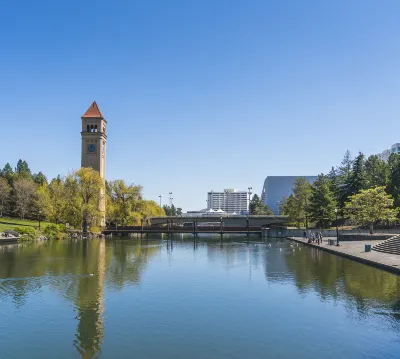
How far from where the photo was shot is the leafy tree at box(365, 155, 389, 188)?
8012 cm

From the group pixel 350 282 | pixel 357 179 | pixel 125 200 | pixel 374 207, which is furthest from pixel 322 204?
pixel 350 282

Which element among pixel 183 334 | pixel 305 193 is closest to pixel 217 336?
pixel 183 334

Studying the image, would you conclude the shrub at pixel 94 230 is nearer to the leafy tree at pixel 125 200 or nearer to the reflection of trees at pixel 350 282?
the leafy tree at pixel 125 200

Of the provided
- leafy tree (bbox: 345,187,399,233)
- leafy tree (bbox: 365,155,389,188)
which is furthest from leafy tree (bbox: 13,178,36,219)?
leafy tree (bbox: 365,155,389,188)

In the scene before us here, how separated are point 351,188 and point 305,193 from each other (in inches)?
405

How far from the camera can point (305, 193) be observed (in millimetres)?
85812

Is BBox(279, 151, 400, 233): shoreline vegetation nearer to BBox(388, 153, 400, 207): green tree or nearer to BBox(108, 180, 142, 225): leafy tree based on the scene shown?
BBox(388, 153, 400, 207): green tree

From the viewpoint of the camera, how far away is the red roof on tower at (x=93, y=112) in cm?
10312

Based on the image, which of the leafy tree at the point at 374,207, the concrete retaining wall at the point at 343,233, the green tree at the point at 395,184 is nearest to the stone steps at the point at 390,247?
the concrete retaining wall at the point at 343,233

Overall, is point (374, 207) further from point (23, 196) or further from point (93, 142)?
point (23, 196)

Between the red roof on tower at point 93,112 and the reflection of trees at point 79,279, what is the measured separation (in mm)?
63939

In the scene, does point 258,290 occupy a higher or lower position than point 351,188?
lower

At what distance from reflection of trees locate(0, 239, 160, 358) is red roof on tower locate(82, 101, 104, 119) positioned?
6394 cm

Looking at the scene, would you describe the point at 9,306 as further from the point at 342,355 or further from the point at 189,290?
the point at 342,355
